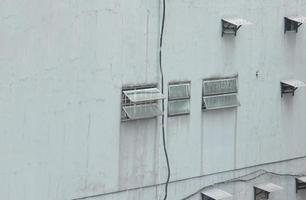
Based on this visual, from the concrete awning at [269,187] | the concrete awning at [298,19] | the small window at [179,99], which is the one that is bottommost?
the concrete awning at [269,187]

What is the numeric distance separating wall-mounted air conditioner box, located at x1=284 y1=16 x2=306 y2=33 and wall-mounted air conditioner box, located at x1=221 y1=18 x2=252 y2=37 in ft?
3.13

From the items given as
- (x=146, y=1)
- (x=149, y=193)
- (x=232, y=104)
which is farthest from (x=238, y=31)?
(x=149, y=193)

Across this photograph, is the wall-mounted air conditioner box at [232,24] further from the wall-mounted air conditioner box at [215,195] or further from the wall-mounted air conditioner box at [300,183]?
the wall-mounted air conditioner box at [300,183]

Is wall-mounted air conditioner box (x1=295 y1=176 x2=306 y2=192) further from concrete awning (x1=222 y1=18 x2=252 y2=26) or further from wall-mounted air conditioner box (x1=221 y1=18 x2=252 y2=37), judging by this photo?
concrete awning (x1=222 y1=18 x2=252 y2=26)

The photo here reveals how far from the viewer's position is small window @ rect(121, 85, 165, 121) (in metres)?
8.98

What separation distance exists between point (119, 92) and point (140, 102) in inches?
13.7

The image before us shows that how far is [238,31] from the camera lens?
1012cm

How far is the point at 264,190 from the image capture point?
10.6 meters

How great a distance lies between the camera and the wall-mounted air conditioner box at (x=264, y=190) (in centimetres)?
1056

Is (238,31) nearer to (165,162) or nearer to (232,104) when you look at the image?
(232,104)

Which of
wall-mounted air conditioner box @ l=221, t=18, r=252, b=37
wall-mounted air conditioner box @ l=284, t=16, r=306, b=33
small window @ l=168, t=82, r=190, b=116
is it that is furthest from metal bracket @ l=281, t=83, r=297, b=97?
small window @ l=168, t=82, r=190, b=116

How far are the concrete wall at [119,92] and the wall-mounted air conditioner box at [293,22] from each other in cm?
14

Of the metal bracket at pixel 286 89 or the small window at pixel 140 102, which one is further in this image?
the metal bracket at pixel 286 89

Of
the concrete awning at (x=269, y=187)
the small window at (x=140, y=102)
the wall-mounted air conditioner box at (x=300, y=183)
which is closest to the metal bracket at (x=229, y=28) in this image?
the small window at (x=140, y=102)
